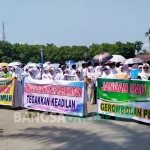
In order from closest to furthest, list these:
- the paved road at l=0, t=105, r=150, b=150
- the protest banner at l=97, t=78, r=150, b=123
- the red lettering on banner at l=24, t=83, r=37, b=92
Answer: the paved road at l=0, t=105, r=150, b=150
the protest banner at l=97, t=78, r=150, b=123
the red lettering on banner at l=24, t=83, r=37, b=92

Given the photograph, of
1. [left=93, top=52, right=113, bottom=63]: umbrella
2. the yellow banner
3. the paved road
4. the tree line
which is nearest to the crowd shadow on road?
the paved road

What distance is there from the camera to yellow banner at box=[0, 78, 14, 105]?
1063 centimetres

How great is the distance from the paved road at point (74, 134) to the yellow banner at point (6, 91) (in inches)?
69.3

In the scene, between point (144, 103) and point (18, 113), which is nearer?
point (144, 103)

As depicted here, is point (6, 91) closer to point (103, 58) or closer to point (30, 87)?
point (30, 87)

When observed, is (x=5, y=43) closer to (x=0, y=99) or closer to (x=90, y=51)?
(x=90, y=51)

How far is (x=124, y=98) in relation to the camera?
7.77m

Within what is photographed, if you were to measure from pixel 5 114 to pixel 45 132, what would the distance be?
3.20m

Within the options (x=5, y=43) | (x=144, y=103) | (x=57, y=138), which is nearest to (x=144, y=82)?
(x=144, y=103)

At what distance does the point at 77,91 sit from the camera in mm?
8719

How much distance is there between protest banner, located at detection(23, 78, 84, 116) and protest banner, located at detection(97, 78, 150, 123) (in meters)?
0.74

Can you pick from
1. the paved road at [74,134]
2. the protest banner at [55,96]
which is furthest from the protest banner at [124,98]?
the protest banner at [55,96]

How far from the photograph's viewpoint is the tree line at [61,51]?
6519 cm

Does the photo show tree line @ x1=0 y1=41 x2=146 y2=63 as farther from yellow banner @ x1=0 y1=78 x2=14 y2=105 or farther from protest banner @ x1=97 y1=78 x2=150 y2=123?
protest banner @ x1=97 y1=78 x2=150 y2=123
